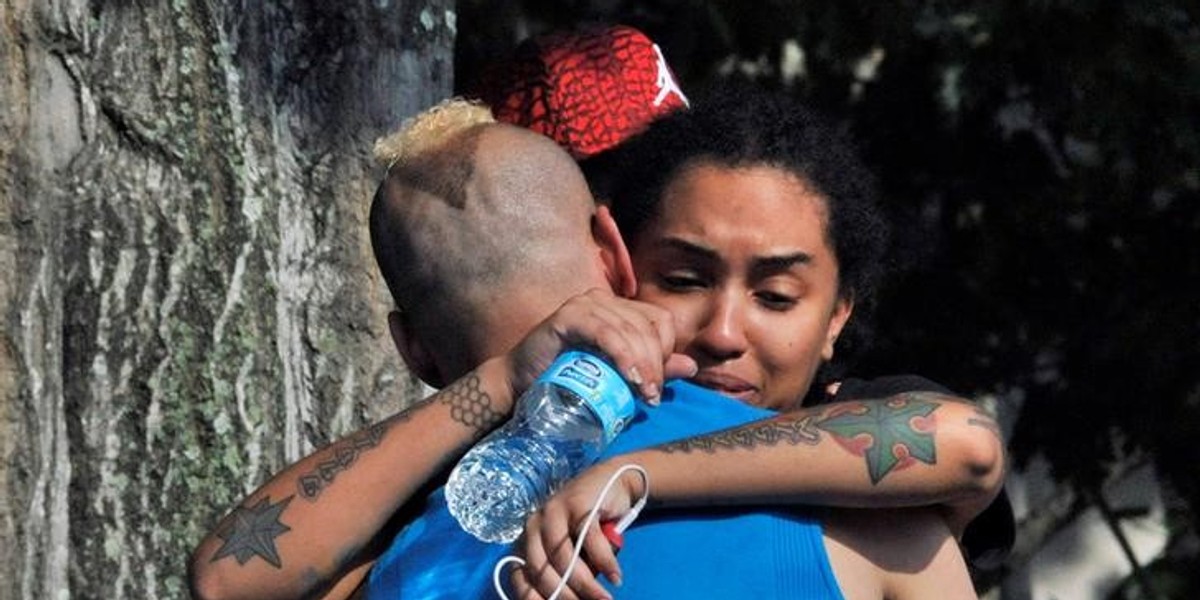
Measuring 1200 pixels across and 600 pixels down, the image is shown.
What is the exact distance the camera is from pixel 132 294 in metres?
4.39

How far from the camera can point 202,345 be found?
174 inches

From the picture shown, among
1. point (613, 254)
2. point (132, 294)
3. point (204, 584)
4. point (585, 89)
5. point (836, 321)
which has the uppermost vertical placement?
point (613, 254)

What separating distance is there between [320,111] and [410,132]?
1121 millimetres

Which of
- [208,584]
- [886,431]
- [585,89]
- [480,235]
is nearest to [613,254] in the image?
[480,235]

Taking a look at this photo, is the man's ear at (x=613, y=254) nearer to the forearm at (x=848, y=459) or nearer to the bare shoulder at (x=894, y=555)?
the forearm at (x=848, y=459)

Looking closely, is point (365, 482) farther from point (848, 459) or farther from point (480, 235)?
point (848, 459)

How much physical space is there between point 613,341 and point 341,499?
0.40m

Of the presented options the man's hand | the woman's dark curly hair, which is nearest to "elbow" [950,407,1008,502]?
the man's hand

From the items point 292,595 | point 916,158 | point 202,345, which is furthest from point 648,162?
point 916,158

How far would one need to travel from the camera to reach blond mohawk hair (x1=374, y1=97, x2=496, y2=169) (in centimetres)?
345

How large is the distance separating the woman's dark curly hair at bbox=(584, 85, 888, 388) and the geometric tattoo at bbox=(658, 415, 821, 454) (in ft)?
1.45

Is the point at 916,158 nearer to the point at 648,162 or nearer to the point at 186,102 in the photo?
the point at 186,102

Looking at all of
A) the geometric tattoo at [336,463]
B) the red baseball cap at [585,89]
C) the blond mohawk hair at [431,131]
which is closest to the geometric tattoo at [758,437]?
the geometric tattoo at [336,463]

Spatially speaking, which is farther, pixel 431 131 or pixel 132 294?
pixel 132 294
